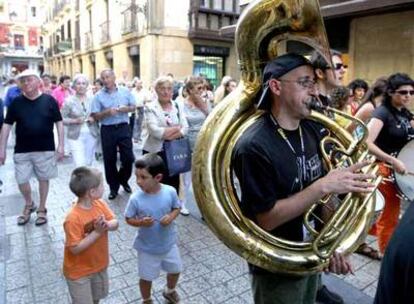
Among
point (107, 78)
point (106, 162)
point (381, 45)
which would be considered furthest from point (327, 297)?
point (381, 45)

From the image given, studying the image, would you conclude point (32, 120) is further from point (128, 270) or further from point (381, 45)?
point (381, 45)

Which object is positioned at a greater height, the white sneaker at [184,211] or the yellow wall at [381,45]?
the yellow wall at [381,45]

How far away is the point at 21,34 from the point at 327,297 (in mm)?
63853

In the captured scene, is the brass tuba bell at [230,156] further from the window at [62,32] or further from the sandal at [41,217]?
the window at [62,32]

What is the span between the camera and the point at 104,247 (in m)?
2.49

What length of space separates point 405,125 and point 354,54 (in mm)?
5843

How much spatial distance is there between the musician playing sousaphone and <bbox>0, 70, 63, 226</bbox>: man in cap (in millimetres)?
3180

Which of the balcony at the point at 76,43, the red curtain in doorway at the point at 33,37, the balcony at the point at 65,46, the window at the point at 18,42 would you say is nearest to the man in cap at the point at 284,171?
the balcony at the point at 76,43

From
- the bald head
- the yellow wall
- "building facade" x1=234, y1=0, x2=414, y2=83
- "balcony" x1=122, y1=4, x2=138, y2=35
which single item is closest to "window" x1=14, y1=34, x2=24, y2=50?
"balcony" x1=122, y1=4, x2=138, y2=35

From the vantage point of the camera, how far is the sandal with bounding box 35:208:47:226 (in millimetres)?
4359

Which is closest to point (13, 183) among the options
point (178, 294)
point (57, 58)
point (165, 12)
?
point (178, 294)

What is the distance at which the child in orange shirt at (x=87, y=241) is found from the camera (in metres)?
2.35

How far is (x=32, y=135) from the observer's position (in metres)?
4.28

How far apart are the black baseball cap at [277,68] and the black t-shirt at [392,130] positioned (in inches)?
69.9
